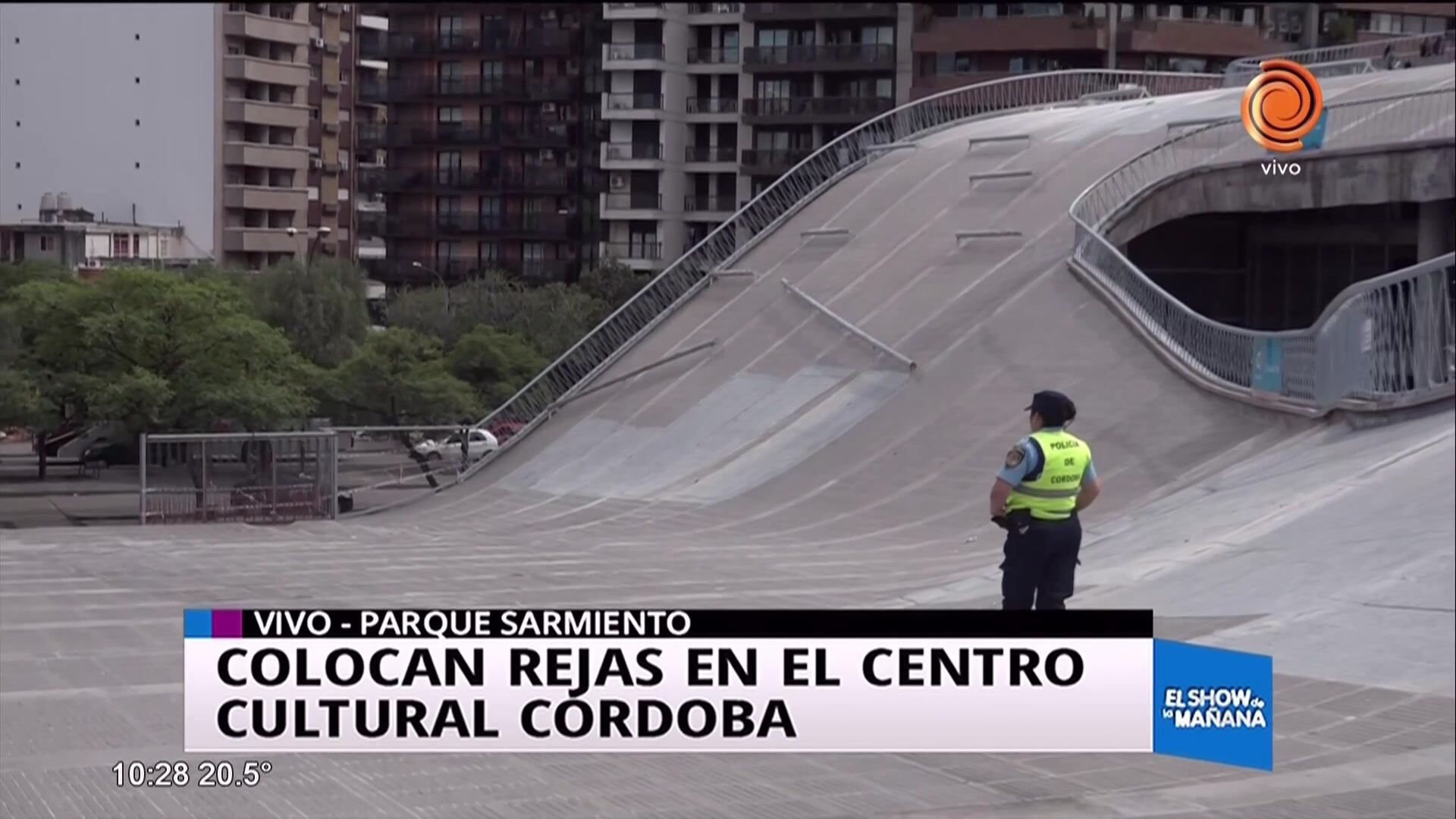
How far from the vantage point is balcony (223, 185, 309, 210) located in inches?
927

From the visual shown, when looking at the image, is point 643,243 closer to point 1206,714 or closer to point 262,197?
point 262,197

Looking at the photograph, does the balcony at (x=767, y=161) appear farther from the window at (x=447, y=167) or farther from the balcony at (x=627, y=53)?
the window at (x=447, y=167)

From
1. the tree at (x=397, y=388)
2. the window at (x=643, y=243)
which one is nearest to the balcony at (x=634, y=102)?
the window at (x=643, y=243)

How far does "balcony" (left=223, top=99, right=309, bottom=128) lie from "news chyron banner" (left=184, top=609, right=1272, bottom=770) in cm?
1103

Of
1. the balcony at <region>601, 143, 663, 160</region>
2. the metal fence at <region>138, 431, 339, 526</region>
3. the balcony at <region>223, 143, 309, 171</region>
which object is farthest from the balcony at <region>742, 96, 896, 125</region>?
the metal fence at <region>138, 431, 339, 526</region>

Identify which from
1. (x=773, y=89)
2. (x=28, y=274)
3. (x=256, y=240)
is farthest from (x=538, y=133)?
(x=256, y=240)

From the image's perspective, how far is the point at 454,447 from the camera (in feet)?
115

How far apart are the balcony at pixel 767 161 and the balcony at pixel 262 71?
3140 cm

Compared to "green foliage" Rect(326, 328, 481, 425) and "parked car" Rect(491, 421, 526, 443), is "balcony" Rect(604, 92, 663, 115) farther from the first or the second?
"parked car" Rect(491, 421, 526, 443)

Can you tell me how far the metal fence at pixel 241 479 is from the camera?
26047 millimetres

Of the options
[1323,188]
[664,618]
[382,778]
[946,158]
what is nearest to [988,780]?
[664,618]

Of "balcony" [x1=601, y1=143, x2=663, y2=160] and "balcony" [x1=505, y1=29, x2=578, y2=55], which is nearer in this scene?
"balcony" [x1=601, y1=143, x2=663, y2=160]

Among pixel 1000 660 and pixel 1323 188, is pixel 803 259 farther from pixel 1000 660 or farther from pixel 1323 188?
pixel 1000 660

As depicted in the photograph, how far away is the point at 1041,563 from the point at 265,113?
18.6 metres
